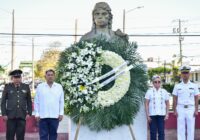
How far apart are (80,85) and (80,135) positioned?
0.88 metres

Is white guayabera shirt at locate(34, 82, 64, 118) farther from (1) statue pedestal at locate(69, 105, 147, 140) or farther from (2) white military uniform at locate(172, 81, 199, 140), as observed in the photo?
(2) white military uniform at locate(172, 81, 199, 140)

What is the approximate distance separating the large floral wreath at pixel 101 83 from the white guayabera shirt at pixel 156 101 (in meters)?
0.32

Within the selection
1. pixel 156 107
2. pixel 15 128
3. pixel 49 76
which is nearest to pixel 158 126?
pixel 156 107

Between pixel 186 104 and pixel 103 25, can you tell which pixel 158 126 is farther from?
pixel 103 25

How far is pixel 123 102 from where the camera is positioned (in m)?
6.71

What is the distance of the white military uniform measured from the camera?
7109mm

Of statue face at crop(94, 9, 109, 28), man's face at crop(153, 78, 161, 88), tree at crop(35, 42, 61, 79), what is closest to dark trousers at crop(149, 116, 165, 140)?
man's face at crop(153, 78, 161, 88)

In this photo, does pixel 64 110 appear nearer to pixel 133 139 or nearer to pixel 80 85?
pixel 80 85

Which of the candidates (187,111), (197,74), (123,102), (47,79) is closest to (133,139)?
(123,102)

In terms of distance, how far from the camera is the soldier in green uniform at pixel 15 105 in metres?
6.73

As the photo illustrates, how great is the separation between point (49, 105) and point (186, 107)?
95.3 inches

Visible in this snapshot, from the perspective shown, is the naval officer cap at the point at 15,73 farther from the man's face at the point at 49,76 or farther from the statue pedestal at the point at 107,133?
the statue pedestal at the point at 107,133

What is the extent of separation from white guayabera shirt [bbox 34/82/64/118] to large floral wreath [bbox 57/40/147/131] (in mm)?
245

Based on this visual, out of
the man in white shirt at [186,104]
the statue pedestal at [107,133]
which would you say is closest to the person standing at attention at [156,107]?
the man in white shirt at [186,104]
